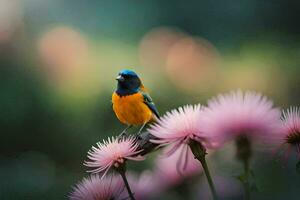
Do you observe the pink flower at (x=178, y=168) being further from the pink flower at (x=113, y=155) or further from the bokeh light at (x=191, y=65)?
the bokeh light at (x=191, y=65)

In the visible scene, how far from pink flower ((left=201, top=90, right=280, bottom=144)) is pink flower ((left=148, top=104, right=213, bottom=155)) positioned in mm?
17

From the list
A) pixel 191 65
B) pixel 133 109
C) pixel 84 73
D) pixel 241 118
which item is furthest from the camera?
pixel 191 65

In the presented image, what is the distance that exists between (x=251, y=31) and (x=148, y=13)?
0.37m

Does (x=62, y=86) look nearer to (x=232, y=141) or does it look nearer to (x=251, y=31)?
(x=251, y=31)

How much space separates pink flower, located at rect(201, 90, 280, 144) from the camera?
0.68ft

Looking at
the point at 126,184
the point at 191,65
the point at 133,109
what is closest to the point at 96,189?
the point at 126,184

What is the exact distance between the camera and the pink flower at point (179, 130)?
23 cm

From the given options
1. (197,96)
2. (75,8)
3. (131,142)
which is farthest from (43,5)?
(131,142)

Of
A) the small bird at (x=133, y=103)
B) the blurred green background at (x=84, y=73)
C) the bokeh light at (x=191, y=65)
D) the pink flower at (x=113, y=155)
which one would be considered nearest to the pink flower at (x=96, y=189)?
the pink flower at (x=113, y=155)

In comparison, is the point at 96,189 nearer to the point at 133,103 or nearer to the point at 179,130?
the point at 179,130

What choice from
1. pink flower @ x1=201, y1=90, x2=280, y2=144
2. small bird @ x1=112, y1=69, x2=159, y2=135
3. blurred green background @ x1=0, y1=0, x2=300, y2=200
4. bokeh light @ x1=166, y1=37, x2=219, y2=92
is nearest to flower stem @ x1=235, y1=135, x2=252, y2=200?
pink flower @ x1=201, y1=90, x2=280, y2=144

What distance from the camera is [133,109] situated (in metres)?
0.60

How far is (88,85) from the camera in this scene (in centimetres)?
122

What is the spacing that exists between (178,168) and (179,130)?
33 millimetres
